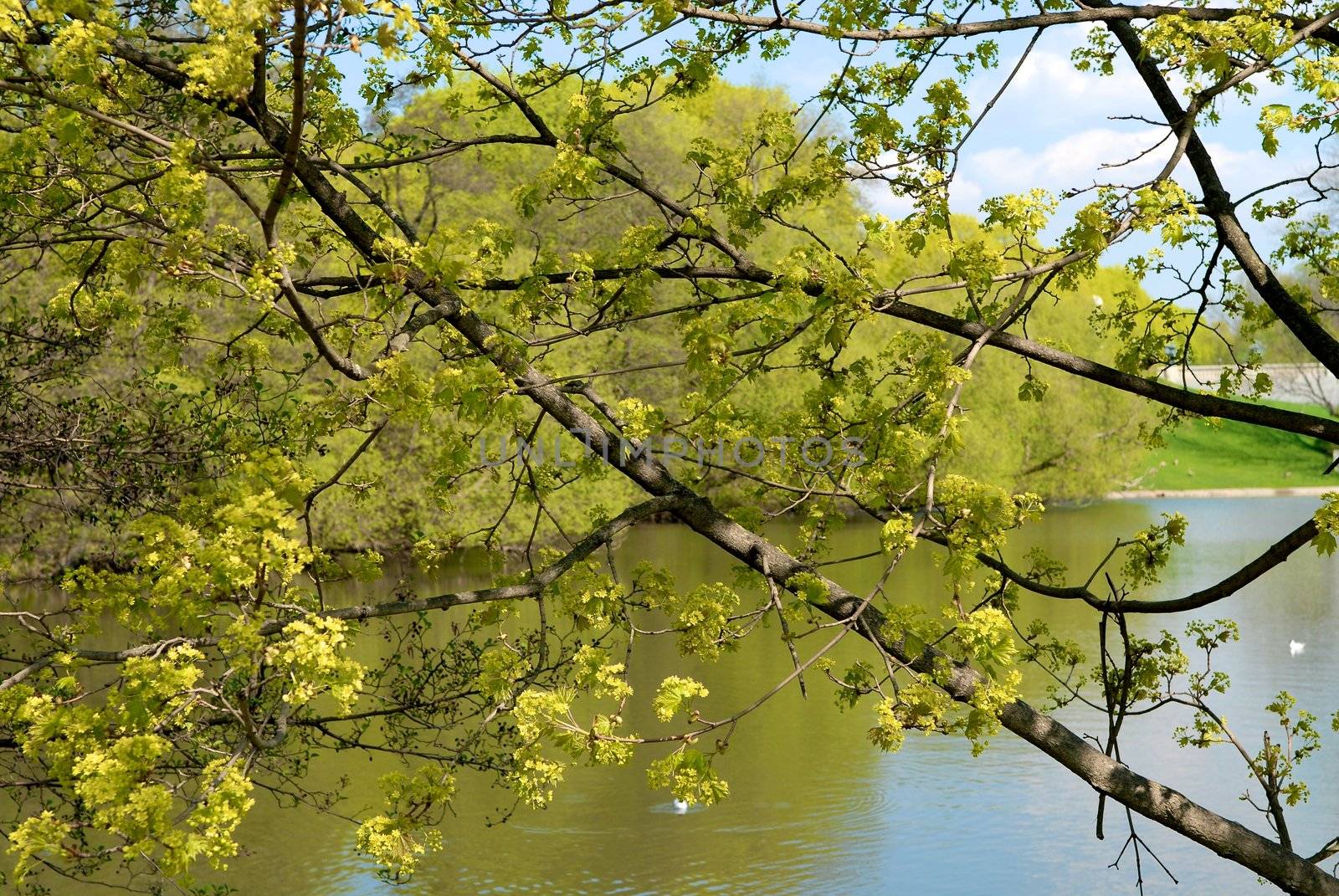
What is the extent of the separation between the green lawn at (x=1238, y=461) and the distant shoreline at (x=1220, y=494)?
36.1 inches

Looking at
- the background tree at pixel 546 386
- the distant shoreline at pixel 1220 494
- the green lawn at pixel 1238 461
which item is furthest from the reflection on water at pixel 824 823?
the green lawn at pixel 1238 461

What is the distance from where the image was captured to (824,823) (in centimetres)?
1027

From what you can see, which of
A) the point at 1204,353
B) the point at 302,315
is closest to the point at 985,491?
the point at 302,315

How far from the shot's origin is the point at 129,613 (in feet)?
12.5

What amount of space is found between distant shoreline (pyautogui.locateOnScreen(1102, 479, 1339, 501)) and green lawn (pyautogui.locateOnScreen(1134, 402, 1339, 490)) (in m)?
0.92

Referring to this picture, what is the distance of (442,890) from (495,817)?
132 centimetres

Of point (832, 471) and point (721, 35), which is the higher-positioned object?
point (721, 35)

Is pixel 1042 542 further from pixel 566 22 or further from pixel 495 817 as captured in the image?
pixel 566 22

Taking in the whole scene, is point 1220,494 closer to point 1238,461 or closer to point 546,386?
point 1238,461

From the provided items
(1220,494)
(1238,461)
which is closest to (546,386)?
(1220,494)

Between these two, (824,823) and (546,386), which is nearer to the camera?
(546,386)

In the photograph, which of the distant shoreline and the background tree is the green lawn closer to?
the distant shoreline

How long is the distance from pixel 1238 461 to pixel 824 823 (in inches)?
1622

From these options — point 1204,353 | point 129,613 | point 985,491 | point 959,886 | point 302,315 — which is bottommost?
point 959,886
